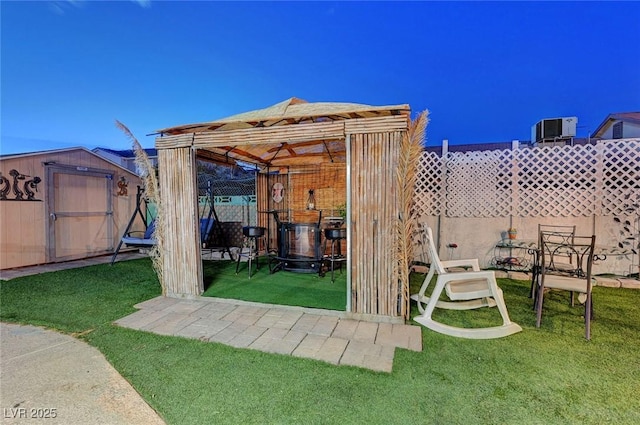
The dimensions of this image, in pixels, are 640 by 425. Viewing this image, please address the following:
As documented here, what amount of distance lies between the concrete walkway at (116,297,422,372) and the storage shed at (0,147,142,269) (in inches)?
165

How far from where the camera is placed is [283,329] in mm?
2984

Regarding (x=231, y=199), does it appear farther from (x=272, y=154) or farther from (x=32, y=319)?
(x=32, y=319)


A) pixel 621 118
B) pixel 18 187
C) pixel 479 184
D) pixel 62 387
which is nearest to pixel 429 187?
pixel 479 184

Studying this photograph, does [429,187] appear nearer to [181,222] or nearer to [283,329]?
[283,329]

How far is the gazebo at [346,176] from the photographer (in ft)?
10.2

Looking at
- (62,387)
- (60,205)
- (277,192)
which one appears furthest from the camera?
(277,192)

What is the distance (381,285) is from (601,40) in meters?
30.5

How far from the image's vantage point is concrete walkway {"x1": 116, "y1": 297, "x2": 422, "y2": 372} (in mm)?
2494

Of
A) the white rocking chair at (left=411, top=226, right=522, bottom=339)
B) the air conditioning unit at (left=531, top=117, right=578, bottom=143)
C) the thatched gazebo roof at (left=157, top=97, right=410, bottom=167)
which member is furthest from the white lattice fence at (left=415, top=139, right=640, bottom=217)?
the thatched gazebo roof at (left=157, top=97, right=410, bottom=167)

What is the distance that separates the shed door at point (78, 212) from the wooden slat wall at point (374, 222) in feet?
22.2

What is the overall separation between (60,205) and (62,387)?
6054mm

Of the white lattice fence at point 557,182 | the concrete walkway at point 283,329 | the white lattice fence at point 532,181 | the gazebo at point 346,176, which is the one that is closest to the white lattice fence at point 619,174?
Result: the white lattice fence at point 532,181

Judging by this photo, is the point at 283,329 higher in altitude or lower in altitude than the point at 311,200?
lower

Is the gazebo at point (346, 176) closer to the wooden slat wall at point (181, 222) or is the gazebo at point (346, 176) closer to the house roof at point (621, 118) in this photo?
the wooden slat wall at point (181, 222)
